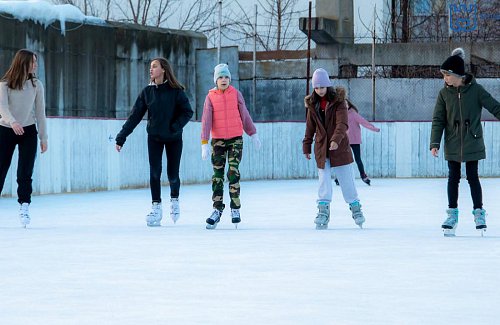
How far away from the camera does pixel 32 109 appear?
1052cm

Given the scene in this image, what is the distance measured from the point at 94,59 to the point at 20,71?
14358 mm

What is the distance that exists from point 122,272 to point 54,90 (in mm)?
16803

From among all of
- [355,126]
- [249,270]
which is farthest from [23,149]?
[355,126]

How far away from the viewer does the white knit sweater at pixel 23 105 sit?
10.3 meters

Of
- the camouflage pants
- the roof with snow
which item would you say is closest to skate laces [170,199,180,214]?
the camouflage pants

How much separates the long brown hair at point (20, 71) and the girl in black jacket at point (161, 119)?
3.08ft

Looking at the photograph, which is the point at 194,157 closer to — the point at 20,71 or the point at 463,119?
A: the point at 20,71

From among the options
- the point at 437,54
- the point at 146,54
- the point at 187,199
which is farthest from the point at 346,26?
the point at 187,199

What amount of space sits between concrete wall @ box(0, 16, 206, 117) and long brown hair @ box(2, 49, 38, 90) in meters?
11.7

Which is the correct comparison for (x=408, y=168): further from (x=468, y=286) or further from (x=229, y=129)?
(x=468, y=286)

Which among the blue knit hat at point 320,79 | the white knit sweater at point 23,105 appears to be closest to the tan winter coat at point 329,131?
the blue knit hat at point 320,79

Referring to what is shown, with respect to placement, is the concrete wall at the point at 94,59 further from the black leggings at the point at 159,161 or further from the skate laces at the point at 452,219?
the skate laces at the point at 452,219

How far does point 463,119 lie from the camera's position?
370 inches

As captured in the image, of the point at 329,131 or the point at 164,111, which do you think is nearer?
the point at 329,131
